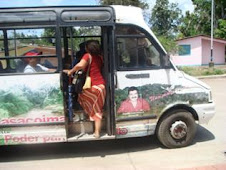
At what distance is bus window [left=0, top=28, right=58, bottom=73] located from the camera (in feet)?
17.6

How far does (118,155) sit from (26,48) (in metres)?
2.40

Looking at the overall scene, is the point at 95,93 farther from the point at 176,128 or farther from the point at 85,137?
the point at 176,128

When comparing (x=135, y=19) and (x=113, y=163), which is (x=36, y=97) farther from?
(x=135, y=19)

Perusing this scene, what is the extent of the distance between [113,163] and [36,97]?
1641mm

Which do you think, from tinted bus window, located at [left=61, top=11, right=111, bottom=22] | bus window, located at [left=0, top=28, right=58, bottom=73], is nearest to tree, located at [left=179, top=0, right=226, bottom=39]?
tinted bus window, located at [left=61, top=11, right=111, bottom=22]

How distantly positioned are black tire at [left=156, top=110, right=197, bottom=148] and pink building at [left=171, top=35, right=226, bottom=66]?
24.7 meters

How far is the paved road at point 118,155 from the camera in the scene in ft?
17.4

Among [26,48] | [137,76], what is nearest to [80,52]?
[26,48]

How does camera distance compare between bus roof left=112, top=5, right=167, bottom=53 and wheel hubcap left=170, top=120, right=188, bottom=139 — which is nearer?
bus roof left=112, top=5, right=167, bottom=53

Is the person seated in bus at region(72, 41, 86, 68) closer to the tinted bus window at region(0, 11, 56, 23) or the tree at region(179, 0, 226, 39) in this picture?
the tinted bus window at region(0, 11, 56, 23)

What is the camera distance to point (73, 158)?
18.7 feet

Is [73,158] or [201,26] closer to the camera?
Result: [73,158]

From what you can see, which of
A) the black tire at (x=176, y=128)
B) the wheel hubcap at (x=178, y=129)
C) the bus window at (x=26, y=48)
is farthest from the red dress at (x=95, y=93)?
the wheel hubcap at (x=178, y=129)

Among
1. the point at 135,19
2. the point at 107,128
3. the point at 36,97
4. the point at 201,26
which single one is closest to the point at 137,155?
the point at 107,128
